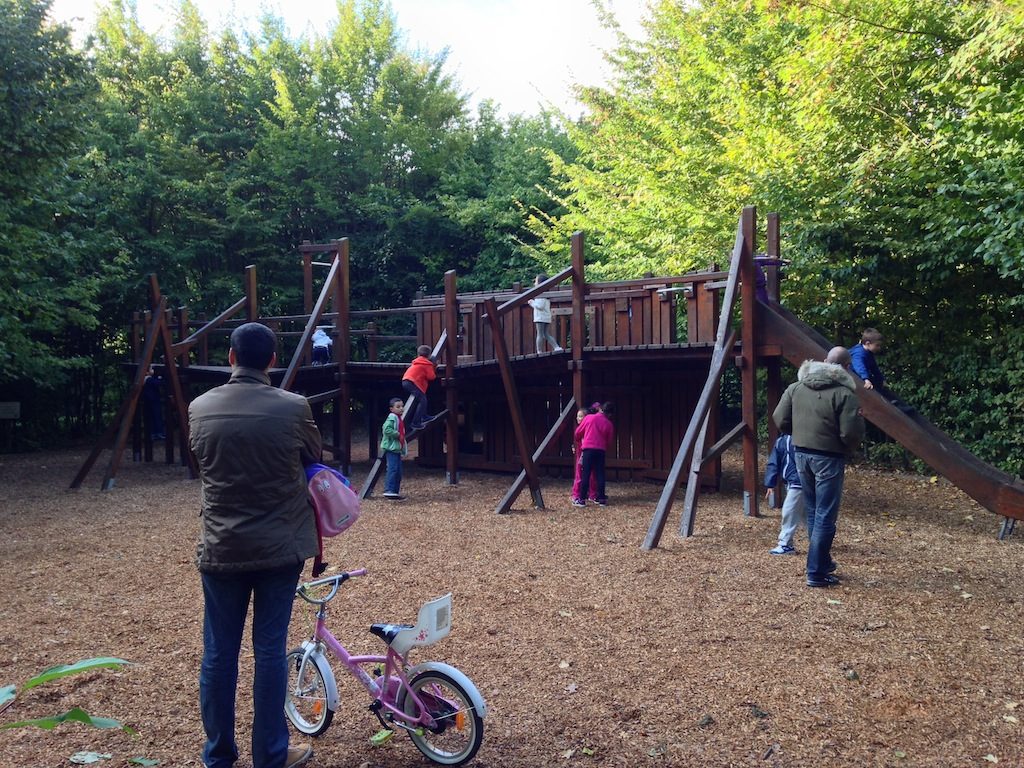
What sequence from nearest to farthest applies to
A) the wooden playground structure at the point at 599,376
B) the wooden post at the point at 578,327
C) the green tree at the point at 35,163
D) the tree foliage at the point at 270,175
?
1. the wooden playground structure at the point at 599,376
2. the wooden post at the point at 578,327
3. the green tree at the point at 35,163
4. the tree foliage at the point at 270,175

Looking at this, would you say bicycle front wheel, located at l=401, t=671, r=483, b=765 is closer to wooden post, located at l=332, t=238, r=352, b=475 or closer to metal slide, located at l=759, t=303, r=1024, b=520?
metal slide, located at l=759, t=303, r=1024, b=520

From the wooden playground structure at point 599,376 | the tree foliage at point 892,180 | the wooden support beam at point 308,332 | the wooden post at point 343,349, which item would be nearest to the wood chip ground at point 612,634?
the wooden playground structure at point 599,376

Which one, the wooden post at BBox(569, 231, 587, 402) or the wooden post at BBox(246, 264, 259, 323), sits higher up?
the wooden post at BBox(246, 264, 259, 323)

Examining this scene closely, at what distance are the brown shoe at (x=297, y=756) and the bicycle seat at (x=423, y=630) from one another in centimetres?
57

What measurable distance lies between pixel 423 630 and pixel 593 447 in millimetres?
7234

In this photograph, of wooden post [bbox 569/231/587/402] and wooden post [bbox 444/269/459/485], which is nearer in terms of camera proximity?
wooden post [bbox 569/231/587/402]

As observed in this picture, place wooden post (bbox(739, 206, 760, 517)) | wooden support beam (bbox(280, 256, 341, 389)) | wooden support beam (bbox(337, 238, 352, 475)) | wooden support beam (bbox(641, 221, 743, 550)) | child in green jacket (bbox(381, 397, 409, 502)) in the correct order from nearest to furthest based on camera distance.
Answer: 1. wooden support beam (bbox(641, 221, 743, 550))
2. wooden post (bbox(739, 206, 760, 517))
3. child in green jacket (bbox(381, 397, 409, 502))
4. wooden support beam (bbox(280, 256, 341, 389))
5. wooden support beam (bbox(337, 238, 352, 475))

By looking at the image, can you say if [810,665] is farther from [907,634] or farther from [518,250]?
[518,250]

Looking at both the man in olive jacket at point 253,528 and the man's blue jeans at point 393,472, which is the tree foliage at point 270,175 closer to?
the man's blue jeans at point 393,472

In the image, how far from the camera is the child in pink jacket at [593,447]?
35.0 ft

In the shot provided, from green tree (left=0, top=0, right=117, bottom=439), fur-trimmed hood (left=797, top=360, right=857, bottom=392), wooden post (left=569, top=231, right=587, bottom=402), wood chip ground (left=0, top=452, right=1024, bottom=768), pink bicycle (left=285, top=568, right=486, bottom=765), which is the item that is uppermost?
green tree (left=0, top=0, right=117, bottom=439)

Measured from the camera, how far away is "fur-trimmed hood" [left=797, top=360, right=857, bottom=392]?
648 cm

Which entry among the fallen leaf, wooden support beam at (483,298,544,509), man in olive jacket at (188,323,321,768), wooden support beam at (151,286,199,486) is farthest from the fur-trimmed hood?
wooden support beam at (151,286,199,486)

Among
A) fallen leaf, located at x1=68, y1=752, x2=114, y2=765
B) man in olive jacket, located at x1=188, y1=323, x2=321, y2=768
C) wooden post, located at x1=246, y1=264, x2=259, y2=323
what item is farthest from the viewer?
wooden post, located at x1=246, y1=264, x2=259, y2=323
